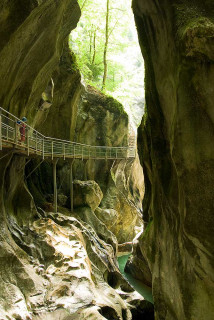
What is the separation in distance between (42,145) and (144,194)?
6.00m

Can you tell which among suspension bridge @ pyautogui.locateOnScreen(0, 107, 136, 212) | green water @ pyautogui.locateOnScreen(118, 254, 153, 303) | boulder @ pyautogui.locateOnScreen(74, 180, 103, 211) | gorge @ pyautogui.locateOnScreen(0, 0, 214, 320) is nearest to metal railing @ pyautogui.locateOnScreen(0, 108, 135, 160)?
suspension bridge @ pyautogui.locateOnScreen(0, 107, 136, 212)

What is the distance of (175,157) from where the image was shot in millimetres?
6863

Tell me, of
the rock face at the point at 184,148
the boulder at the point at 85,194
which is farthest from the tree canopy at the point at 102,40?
the rock face at the point at 184,148

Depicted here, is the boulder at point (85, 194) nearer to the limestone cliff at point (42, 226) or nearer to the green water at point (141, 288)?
the limestone cliff at point (42, 226)

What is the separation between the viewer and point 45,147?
16312 mm

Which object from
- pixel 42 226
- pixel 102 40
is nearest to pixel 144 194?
pixel 42 226

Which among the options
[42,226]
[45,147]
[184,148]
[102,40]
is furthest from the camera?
[102,40]

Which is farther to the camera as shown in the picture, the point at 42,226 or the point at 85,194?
the point at 85,194

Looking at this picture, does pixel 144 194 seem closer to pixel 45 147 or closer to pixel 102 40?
pixel 45 147

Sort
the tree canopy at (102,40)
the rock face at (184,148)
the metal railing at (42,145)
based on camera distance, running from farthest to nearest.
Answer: the tree canopy at (102,40)
the metal railing at (42,145)
the rock face at (184,148)

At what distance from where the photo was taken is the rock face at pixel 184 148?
630cm

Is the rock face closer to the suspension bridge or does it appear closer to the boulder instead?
the suspension bridge

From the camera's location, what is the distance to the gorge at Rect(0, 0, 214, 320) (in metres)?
6.44

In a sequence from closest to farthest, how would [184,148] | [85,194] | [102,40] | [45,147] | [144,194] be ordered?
[184,148] → [144,194] → [45,147] → [85,194] → [102,40]
